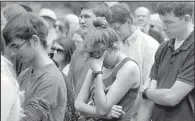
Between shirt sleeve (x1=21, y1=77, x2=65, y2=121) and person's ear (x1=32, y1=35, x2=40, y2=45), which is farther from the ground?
person's ear (x1=32, y1=35, x2=40, y2=45)

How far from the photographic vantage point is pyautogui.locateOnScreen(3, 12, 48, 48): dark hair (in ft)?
11.1

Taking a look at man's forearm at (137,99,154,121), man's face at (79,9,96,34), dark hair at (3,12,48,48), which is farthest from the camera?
man's face at (79,9,96,34)

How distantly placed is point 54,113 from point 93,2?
95.9 inches

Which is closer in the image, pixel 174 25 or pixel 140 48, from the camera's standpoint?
pixel 174 25

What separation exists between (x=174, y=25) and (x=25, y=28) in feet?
3.82

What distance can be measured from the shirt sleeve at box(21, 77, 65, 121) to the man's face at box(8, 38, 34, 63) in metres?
0.23

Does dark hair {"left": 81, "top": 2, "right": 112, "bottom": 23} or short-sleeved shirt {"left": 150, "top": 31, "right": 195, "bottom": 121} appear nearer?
short-sleeved shirt {"left": 150, "top": 31, "right": 195, "bottom": 121}

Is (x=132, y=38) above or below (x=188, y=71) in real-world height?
below

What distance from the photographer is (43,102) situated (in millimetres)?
3322

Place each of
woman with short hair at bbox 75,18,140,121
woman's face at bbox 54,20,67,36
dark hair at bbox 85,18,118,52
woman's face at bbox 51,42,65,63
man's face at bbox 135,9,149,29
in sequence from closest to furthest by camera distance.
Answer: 1. woman with short hair at bbox 75,18,140,121
2. dark hair at bbox 85,18,118,52
3. woman's face at bbox 51,42,65,63
4. man's face at bbox 135,9,149,29
5. woman's face at bbox 54,20,67,36

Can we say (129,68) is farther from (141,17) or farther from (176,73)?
(141,17)

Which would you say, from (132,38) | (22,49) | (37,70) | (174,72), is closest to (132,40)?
(132,38)

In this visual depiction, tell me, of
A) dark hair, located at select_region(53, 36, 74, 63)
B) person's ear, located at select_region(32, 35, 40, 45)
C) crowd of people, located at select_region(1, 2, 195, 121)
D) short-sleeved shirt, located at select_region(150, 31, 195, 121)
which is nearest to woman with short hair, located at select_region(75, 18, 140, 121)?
crowd of people, located at select_region(1, 2, 195, 121)

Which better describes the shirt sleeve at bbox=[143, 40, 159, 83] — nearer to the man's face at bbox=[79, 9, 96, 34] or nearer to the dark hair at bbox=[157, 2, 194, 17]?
the man's face at bbox=[79, 9, 96, 34]
